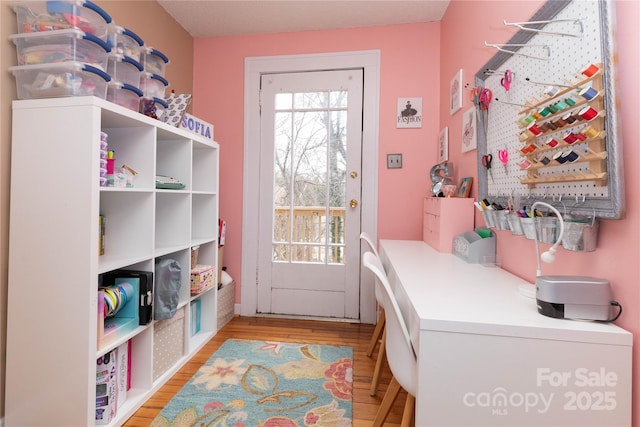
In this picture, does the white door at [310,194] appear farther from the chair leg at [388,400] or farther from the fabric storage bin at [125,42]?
the chair leg at [388,400]

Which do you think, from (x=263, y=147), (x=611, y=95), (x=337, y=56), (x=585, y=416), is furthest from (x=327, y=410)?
(x=337, y=56)

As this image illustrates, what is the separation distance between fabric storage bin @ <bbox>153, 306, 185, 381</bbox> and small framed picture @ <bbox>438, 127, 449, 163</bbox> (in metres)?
2.03

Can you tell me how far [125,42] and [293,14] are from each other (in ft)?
4.16

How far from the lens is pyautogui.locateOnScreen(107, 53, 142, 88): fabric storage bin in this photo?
1468 mm

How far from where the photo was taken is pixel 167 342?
1.74m

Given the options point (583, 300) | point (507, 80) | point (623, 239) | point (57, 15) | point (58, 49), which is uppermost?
point (57, 15)

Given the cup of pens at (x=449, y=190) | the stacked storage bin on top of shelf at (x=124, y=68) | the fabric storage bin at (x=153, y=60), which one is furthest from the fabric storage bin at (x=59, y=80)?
the cup of pens at (x=449, y=190)

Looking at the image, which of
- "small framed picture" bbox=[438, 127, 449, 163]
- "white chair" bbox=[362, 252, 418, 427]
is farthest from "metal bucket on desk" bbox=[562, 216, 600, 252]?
"small framed picture" bbox=[438, 127, 449, 163]

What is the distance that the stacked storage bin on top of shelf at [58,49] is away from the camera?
126 centimetres

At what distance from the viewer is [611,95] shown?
0.77m

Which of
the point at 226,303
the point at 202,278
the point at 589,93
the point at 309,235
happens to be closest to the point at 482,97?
the point at 589,93

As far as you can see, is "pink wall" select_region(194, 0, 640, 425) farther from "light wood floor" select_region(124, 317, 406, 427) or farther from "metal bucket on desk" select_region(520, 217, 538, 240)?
"metal bucket on desk" select_region(520, 217, 538, 240)

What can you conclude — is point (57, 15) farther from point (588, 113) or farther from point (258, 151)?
point (588, 113)

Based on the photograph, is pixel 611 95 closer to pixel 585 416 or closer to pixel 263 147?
pixel 585 416
